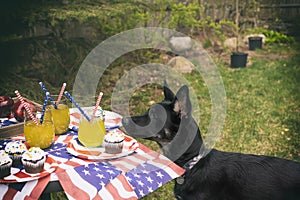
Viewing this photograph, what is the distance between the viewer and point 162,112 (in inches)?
106

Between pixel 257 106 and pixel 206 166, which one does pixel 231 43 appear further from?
pixel 206 166

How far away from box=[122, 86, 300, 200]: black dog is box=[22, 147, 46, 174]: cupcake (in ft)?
2.55

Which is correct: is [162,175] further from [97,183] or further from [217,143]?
[217,143]

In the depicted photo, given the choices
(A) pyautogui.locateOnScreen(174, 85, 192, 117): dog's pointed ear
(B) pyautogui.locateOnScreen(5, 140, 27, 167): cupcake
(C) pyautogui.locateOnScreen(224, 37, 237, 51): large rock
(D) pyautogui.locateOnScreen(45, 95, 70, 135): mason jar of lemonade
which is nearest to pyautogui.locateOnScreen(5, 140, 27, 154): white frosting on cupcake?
(B) pyautogui.locateOnScreen(5, 140, 27, 167): cupcake

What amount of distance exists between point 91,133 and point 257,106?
4147 mm

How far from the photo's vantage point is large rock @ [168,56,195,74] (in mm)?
7375

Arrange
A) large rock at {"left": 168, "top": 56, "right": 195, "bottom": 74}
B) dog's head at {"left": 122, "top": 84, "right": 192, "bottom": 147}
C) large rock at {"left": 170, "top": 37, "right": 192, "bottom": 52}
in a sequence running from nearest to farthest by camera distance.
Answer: dog's head at {"left": 122, "top": 84, "right": 192, "bottom": 147}, large rock at {"left": 168, "top": 56, "right": 195, "bottom": 74}, large rock at {"left": 170, "top": 37, "right": 192, "bottom": 52}

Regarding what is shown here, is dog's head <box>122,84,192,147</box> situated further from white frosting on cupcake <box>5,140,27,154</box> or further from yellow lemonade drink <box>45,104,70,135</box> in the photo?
white frosting on cupcake <box>5,140,27,154</box>

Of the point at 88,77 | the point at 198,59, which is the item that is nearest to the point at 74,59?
the point at 88,77

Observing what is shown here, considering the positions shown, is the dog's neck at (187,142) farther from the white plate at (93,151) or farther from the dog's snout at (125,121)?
the white plate at (93,151)

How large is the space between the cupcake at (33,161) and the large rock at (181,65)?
566cm

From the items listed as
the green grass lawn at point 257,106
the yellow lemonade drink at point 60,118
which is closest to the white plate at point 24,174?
the yellow lemonade drink at point 60,118

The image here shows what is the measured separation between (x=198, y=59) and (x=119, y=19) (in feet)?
6.98

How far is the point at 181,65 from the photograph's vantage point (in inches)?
293
